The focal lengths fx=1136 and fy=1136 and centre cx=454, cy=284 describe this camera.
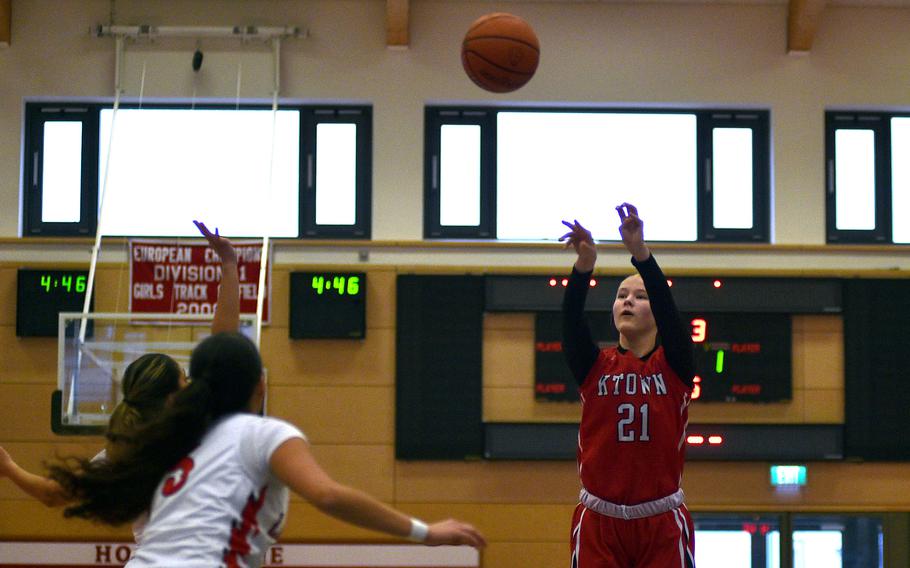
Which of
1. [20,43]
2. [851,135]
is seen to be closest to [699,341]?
[851,135]

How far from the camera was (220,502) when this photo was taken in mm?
2371

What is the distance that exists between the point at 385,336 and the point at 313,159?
138 centimetres

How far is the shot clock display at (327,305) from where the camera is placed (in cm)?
745

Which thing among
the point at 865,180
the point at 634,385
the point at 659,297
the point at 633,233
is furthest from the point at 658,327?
the point at 865,180

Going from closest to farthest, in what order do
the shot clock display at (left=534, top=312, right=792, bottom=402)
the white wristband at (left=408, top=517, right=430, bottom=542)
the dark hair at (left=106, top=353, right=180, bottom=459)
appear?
the white wristband at (left=408, top=517, right=430, bottom=542) → the dark hair at (left=106, top=353, right=180, bottom=459) → the shot clock display at (left=534, top=312, right=792, bottom=402)

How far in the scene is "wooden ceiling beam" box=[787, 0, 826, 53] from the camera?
7688 mm

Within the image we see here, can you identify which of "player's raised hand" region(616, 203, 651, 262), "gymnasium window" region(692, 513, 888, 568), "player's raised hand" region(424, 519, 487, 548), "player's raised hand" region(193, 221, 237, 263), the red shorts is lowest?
"gymnasium window" region(692, 513, 888, 568)

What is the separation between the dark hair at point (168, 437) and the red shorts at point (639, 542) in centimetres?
191

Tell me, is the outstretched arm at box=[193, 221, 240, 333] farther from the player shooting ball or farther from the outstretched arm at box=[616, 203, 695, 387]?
the outstretched arm at box=[616, 203, 695, 387]

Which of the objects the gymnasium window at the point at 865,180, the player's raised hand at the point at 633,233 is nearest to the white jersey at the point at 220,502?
the player's raised hand at the point at 633,233

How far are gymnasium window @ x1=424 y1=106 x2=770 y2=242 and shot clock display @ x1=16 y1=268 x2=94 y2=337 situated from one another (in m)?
2.37

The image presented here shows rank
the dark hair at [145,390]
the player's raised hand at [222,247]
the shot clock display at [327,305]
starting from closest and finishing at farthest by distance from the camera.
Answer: the dark hair at [145,390]
the player's raised hand at [222,247]
the shot clock display at [327,305]

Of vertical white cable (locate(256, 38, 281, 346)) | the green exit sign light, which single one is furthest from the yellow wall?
vertical white cable (locate(256, 38, 281, 346))

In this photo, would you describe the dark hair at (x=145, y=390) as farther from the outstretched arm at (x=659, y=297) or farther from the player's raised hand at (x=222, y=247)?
the outstretched arm at (x=659, y=297)
